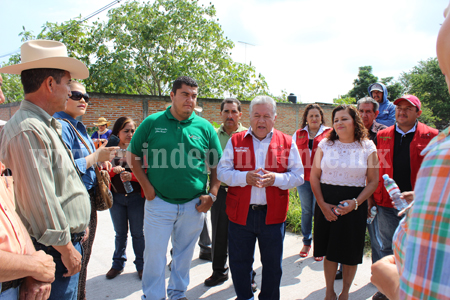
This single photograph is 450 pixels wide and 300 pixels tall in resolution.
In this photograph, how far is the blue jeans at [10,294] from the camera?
54.2 inches

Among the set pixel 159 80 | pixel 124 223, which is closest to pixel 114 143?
pixel 124 223

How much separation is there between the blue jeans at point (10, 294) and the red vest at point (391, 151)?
3486 millimetres

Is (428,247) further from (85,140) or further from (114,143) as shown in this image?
(114,143)

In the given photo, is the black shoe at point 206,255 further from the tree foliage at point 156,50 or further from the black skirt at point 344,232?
Result: the tree foliage at point 156,50

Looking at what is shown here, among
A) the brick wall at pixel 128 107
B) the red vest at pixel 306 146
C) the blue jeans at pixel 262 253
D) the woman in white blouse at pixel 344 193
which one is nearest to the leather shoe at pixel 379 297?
the woman in white blouse at pixel 344 193

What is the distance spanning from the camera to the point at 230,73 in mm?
19938

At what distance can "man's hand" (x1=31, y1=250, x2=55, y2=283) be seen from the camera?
145 centimetres

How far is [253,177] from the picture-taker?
2.88 metres

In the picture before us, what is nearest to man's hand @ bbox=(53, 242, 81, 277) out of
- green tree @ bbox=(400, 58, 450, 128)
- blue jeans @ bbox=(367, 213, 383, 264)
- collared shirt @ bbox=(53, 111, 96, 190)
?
collared shirt @ bbox=(53, 111, 96, 190)

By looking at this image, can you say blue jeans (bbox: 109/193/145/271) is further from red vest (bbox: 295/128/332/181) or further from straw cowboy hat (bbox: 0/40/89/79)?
Result: red vest (bbox: 295/128/332/181)

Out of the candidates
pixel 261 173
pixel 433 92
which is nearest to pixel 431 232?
pixel 261 173

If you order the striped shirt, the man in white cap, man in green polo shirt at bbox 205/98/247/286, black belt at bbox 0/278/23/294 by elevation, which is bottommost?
man in green polo shirt at bbox 205/98/247/286

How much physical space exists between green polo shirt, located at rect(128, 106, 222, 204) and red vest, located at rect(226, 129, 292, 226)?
38 centimetres

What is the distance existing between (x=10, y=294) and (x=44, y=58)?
4.67 ft
